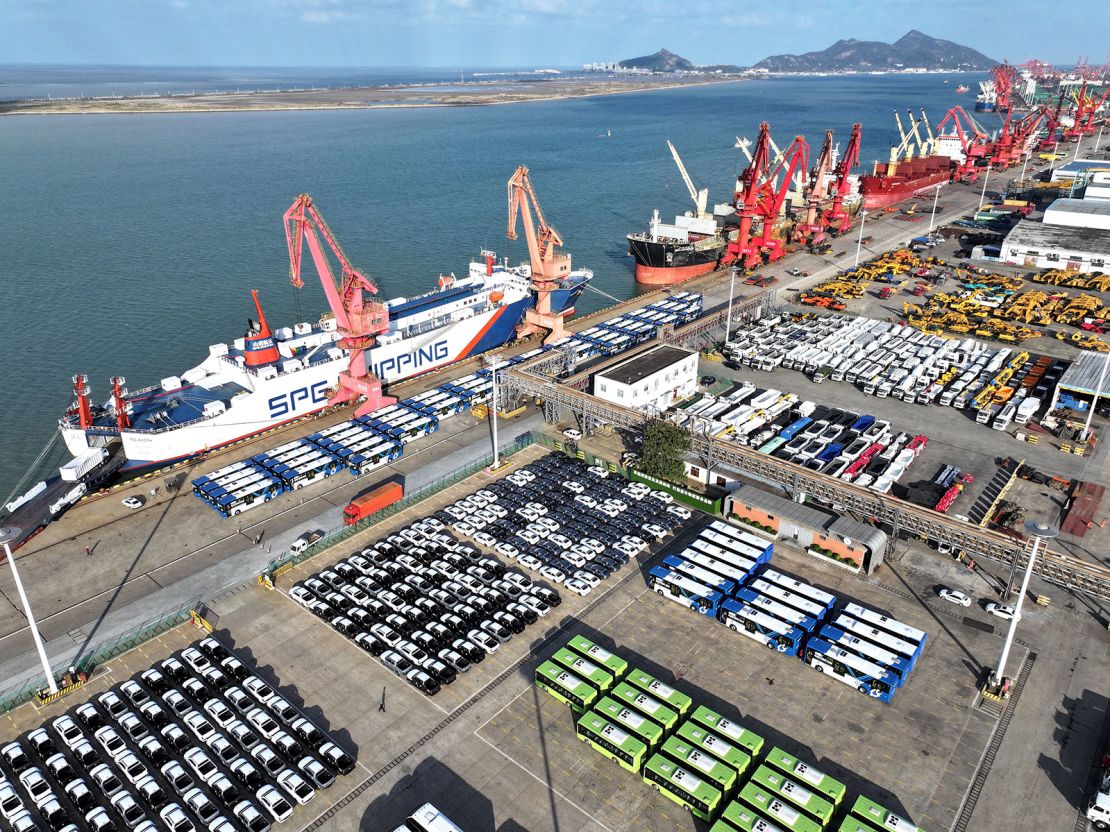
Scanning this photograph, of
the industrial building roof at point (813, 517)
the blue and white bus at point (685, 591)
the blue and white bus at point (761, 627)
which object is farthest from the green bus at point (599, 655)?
the industrial building roof at point (813, 517)

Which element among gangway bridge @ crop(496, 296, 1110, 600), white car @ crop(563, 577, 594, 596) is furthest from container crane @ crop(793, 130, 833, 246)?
white car @ crop(563, 577, 594, 596)

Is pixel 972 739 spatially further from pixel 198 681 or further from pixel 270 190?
pixel 270 190

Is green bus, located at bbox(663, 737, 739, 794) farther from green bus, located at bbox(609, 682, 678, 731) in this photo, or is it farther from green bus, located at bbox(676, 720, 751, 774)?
green bus, located at bbox(609, 682, 678, 731)

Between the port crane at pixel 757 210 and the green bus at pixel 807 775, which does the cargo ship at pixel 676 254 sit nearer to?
the port crane at pixel 757 210

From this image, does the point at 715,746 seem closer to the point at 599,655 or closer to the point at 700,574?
the point at 599,655

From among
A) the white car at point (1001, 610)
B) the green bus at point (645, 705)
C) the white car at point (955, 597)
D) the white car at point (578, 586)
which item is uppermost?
the green bus at point (645, 705)
